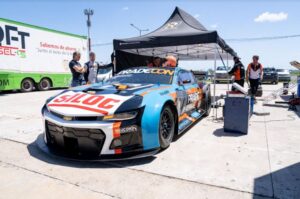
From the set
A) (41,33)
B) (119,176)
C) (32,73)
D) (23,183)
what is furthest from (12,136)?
(41,33)

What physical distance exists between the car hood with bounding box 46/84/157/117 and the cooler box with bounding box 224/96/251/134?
1853 millimetres

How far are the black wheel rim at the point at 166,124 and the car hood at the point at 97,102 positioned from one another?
485mm

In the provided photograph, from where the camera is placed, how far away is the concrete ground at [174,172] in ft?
7.49

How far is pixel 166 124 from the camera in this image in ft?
11.4

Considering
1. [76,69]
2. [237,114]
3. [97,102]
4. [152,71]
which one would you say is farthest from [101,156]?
[76,69]

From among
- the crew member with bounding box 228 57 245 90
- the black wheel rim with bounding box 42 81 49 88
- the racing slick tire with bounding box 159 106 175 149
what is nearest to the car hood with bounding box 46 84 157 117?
the racing slick tire with bounding box 159 106 175 149

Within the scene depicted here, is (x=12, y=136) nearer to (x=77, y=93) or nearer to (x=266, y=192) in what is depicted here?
(x=77, y=93)

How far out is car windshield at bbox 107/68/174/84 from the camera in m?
4.18

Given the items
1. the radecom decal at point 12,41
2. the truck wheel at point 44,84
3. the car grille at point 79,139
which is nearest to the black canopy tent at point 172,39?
the car grille at point 79,139

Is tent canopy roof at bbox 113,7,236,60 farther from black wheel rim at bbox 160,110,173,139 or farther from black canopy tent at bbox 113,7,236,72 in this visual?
black wheel rim at bbox 160,110,173,139

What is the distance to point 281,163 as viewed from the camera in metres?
2.98

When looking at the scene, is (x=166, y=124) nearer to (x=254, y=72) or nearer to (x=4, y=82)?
(x=254, y=72)

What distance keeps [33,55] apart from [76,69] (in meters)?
8.30

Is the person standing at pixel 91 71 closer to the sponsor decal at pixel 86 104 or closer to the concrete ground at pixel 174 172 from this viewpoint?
the concrete ground at pixel 174 172
